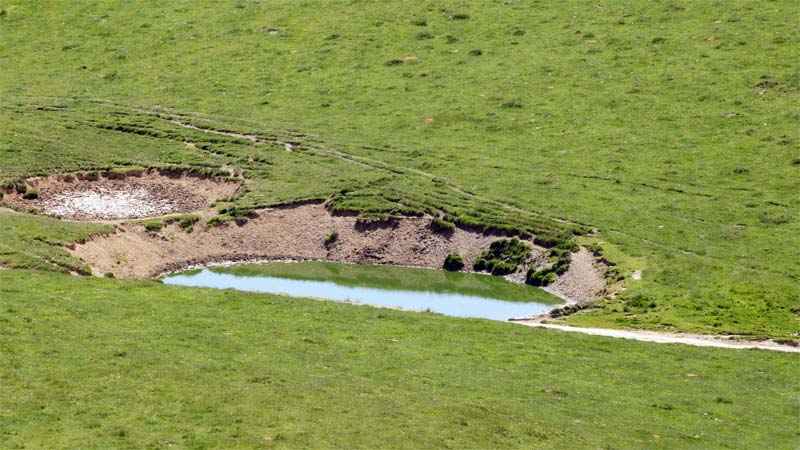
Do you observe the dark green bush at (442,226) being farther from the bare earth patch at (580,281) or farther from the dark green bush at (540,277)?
the bare earth patch at (580,281)

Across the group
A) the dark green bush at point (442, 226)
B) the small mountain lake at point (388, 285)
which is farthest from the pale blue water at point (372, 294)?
the dark green bush at point (442, 226)

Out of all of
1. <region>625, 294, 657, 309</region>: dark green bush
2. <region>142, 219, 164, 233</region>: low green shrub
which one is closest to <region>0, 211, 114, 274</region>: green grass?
<region>142, 219, 164, 233</region>: low green shrub

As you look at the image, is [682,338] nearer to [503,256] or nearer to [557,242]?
[557,242]

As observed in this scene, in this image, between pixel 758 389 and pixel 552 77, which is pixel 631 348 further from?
pixel 552 77

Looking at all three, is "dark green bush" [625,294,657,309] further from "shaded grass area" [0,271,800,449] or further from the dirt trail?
"shaded grass area" [0,271,800,449]

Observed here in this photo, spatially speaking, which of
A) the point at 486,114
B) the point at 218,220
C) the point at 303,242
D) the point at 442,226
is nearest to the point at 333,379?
the point at 442,226
